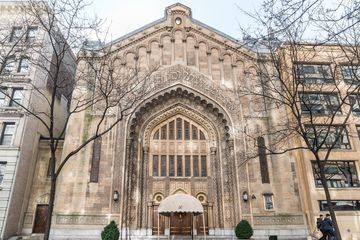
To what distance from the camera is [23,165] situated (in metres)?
21.5

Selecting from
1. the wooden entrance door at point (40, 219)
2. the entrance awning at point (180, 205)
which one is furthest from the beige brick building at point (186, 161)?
the entrance awning at point (180, 205)

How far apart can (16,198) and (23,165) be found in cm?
239

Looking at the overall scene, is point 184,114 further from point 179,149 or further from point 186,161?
point 186,161

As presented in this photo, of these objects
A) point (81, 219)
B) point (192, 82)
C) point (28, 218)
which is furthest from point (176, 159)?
point (28, 218)

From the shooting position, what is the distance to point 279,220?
19797mm

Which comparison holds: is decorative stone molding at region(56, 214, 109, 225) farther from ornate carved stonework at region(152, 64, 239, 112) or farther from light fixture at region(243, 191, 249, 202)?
ornate carved stonework at region(152, 64, 239, 112)

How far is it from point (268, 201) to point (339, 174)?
19.2 ft

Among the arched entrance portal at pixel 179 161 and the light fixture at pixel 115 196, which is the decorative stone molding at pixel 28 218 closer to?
the light fixture at pixel 115 196

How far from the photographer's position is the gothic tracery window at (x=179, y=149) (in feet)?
74.4

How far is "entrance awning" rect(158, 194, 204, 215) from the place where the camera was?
1788cm

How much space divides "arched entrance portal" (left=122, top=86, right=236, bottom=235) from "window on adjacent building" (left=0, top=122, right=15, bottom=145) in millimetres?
8946

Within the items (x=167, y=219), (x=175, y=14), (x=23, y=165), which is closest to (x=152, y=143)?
(x=167, y=219)

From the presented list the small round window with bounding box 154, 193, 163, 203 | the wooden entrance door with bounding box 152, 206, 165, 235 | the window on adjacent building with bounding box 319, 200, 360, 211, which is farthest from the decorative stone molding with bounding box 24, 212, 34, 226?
the window on adjacent building with bounding box 319, 200, 360, 211

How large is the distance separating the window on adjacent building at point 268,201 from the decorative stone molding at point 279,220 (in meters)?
0.67
